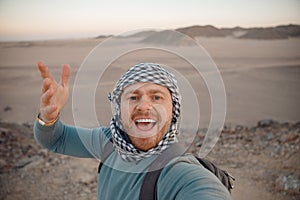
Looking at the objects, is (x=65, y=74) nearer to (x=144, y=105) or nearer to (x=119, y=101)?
(x=119, y=101)

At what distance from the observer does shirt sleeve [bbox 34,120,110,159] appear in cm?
180

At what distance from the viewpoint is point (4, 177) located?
14.8ft

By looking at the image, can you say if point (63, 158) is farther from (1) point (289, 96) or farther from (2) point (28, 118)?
(1) point (289, 96)

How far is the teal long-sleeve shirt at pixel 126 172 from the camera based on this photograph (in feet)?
4.02

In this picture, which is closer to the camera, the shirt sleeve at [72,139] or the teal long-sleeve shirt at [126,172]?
the teal long-sleeve shirt at [126,172]

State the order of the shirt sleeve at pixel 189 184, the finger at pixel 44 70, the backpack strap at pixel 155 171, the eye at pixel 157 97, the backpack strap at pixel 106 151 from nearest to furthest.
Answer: the shirt sleeve at pixel 189 184 < the backpack strap at pixel 155 171 < the finger at pixel 44 70 < the eye at pixel 157 97 < the backpack strap at pixel 106 151

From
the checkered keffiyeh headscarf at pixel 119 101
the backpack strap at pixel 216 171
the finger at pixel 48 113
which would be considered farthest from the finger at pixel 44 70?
the backpack strap at pixel 216 171

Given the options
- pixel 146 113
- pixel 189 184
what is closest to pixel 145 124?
pixel 146 113

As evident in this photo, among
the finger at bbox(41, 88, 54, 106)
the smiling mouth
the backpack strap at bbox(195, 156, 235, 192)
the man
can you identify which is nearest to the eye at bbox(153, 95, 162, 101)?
the man

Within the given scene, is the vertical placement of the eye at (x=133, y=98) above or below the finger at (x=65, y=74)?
below

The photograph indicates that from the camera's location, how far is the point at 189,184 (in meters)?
A: 1.23

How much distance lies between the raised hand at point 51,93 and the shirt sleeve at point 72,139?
0.34 feet

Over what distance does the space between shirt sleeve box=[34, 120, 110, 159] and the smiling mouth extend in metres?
0.32

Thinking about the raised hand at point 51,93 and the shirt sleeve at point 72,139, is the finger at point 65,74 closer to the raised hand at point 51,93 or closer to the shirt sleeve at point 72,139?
the raised hand at point 51,93
